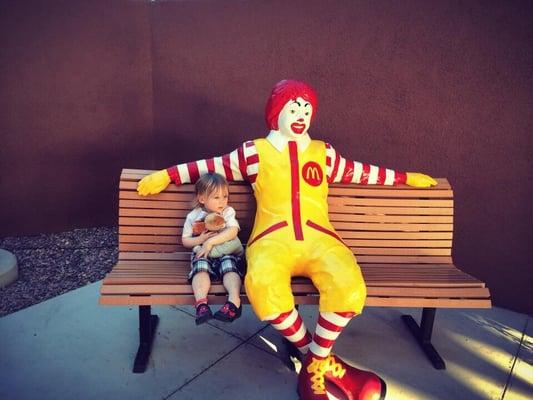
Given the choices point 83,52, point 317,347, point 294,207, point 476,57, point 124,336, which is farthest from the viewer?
point 83,52

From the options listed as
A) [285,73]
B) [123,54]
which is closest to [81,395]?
[285,73]

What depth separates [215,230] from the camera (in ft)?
9.30

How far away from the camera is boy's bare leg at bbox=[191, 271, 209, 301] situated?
2.47 m

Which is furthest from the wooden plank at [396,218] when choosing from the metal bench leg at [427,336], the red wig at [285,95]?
the red wig at [285,95]

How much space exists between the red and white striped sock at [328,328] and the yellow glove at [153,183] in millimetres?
1298

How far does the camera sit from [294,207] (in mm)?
2764

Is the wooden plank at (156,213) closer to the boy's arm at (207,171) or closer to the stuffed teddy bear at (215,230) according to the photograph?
the boy's arm at (207,171)

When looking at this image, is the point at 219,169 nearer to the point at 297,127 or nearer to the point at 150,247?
the point at 297,127

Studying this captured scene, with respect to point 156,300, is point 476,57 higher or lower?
higher

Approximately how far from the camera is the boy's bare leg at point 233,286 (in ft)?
8.11

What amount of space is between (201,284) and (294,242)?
1.88 ft

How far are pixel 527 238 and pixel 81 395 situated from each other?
3190mm

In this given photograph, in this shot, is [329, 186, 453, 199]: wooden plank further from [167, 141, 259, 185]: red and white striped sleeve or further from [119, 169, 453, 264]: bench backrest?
[167, 141, 259, 185]: red and white striped sleeve

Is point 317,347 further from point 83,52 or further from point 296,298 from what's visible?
point 83,52
